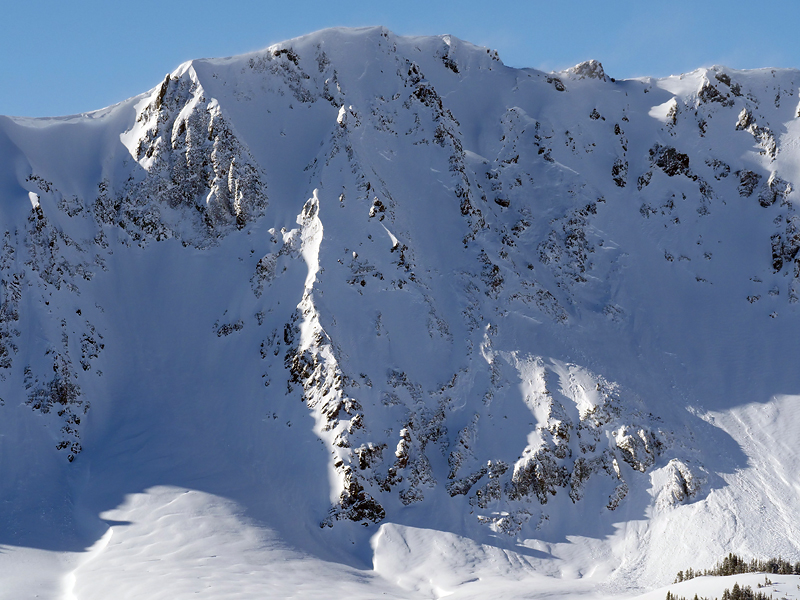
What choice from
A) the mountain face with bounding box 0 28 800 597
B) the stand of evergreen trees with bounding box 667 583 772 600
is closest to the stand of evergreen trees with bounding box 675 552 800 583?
the mountain face with bounding box 0 28 800 597

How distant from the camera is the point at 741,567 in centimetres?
3900

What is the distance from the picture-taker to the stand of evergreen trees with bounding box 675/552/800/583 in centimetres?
3841

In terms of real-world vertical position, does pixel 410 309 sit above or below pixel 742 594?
above

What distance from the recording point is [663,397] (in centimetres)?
5384

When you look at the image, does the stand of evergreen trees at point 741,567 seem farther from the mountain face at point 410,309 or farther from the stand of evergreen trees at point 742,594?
the stand of evergreen trees at point 742,594

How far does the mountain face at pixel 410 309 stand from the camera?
4722 cm

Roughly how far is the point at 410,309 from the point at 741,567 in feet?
92.1

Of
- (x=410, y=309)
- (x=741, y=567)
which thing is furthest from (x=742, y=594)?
(x=410, y=309)

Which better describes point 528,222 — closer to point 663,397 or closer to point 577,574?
point 663,397

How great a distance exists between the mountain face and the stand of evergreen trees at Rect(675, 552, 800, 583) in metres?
1.28

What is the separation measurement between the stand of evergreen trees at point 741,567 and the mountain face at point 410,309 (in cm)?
128

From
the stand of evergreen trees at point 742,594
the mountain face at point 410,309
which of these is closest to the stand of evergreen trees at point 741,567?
the mountain face at point 410,309

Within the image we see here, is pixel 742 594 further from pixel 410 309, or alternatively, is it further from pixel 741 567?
pixel 410 309

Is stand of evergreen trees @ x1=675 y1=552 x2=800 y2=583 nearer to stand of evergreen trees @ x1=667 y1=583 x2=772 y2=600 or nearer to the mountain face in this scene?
the mountain face
